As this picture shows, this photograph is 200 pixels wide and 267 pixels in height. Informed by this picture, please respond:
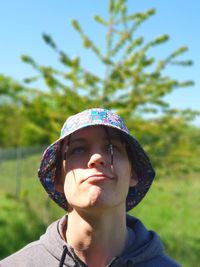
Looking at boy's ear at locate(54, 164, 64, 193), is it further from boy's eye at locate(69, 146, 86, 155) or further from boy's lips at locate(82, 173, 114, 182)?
boy's lips at locate(82, 173, 114, 182)

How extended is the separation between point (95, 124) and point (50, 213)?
24.2 ft

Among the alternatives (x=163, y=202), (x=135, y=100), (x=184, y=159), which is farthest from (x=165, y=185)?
(x=135, y=100)

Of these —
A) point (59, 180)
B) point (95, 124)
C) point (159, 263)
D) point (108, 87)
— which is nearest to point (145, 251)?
point (159, 263)

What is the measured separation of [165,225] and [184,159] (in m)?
1.36

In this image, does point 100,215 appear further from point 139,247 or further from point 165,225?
point 165,225

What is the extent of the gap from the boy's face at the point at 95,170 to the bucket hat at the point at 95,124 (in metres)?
0.03

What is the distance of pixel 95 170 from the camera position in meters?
1.62

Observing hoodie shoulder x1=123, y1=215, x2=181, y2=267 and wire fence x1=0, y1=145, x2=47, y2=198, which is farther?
wire fence x1=0, y1=145, x2=47, y2=198

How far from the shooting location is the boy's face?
1.59 m

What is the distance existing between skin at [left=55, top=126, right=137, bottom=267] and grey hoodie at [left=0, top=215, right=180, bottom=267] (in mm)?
34

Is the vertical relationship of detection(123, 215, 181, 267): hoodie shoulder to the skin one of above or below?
below

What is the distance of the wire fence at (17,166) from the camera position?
10.8 m

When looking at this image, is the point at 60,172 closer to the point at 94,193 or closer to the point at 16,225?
the point at 94,193

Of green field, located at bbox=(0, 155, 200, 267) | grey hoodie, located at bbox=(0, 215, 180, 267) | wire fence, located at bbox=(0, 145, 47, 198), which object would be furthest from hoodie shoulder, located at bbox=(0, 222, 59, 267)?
wire fence, located at bbox=(0, 145, 47, 198)
